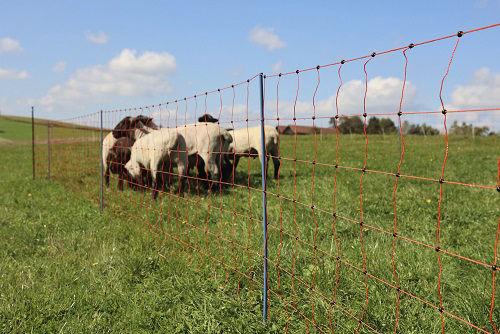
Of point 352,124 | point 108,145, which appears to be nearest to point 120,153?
point 108,145

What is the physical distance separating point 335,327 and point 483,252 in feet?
7.16

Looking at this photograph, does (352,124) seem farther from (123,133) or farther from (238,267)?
(238,267)

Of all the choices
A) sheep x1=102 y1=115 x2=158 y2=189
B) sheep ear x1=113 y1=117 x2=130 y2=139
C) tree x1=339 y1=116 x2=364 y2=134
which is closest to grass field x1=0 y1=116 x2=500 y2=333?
tree x1=339 y1=116 x2=364 y2=134

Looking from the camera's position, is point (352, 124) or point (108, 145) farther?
point (352, 124)

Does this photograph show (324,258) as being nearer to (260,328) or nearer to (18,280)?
(260,328)

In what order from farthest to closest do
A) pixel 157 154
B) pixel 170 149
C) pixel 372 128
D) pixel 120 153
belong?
pixel 120 153 < pixel 157 154 < pixel 170 149 < pixel 372 128

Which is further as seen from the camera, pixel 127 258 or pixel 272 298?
pixel 127 258

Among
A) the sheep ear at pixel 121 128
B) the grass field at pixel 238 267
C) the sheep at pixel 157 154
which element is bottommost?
the grass field at pixel 238 267

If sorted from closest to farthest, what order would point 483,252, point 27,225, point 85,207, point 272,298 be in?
1. point 272,298
2. point 483,252
3. point 27,225
4. point 85,207

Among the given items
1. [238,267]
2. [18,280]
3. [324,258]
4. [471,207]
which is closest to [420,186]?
[471,207]

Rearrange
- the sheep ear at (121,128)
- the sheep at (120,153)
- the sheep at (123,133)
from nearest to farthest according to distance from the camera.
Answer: the sheep at (120,153) → the sheep at (123,133) → the sheep ear at (121,128)

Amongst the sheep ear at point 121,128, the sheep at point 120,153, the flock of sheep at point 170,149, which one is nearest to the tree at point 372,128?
the flock of sheep at point 170,149

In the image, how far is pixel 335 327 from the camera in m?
2.70

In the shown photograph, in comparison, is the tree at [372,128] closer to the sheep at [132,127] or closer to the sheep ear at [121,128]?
the sheep at [132,127]
